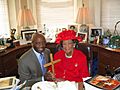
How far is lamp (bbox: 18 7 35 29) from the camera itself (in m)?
3.64

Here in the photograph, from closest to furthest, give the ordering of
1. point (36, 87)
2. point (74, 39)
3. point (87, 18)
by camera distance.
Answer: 1. point (36, 87)
2. point (74, 39)
3. point (87, 18)

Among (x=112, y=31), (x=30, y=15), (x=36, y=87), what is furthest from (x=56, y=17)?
(x=36, y=87)

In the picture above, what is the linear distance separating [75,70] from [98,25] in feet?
5.76

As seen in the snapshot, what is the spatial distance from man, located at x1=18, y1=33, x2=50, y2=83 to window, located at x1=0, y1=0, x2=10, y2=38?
1627mm

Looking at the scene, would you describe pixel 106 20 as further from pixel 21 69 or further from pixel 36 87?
pixel 36 87

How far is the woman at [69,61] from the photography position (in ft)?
7.07

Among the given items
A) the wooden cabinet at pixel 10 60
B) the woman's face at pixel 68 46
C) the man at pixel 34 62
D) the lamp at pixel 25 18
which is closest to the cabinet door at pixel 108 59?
the woman's face at pixel 68 46

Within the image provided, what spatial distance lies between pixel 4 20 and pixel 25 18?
1.50 ft

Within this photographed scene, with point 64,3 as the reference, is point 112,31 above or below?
below

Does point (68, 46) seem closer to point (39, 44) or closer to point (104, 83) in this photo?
point (39, 44)

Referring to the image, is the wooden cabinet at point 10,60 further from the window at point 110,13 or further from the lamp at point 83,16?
the window at point 110,13

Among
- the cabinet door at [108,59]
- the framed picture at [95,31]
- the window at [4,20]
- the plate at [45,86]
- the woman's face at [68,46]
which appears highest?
the window at [4,20]

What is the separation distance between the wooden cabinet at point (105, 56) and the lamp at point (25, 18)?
123cm

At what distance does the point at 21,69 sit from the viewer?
2.19 m
